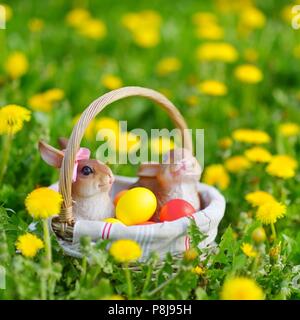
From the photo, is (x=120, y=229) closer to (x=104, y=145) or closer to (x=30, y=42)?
(x=104, y=145)

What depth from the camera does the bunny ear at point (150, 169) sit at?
206 centimetres

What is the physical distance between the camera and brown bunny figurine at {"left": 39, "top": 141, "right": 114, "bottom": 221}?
190 cm

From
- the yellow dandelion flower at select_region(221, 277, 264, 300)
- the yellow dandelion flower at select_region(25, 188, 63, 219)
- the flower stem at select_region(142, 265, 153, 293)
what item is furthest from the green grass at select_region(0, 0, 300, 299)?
the yellow dandelion flower at select_region(221, 277, 264, 300)

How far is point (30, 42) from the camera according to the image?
3.54 m

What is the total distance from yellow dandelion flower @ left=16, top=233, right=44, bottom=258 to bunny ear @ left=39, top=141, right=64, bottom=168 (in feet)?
0.88

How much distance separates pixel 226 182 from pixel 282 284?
0.75 metres

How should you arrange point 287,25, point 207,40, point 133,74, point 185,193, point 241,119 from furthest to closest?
1. point 287,25
2. point 207,40
3. point 133,74
4. point 241,119
5. point 185,193

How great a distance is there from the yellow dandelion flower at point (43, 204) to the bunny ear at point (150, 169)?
0.40 metres

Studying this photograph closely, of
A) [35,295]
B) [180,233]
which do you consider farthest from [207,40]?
[35,295]

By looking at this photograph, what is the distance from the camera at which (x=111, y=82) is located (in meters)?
3.12

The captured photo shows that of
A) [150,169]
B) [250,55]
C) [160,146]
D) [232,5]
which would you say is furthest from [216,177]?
[232,5]

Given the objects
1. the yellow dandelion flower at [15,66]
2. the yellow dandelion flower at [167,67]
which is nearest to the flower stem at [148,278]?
the yellow dandelion flower at [15,66]

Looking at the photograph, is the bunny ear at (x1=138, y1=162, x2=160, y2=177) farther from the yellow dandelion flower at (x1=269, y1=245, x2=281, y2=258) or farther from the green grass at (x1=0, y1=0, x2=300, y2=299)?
the yellow dandelion flower at (x1=269, y1=245, x2=281, y2=258)

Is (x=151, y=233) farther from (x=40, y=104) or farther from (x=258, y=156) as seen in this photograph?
(x=40, y=104)
